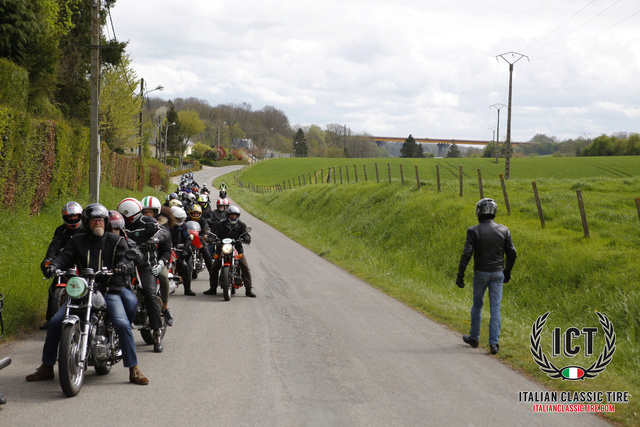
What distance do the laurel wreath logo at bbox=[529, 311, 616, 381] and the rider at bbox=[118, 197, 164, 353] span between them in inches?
190

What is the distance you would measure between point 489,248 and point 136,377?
4.88 m

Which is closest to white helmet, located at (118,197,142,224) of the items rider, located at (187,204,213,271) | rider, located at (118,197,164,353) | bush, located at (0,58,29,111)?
rider, located at (118,197,164,353)

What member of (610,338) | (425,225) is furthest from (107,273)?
(425,225)

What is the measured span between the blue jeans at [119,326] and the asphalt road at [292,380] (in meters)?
0.29

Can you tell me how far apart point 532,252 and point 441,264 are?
3.13m

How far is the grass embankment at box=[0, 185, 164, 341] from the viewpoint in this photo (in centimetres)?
887

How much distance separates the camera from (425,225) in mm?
20812

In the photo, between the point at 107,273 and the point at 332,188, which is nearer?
the point at 107,273

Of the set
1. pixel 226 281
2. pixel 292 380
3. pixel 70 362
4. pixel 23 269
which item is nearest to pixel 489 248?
pixel 292 380

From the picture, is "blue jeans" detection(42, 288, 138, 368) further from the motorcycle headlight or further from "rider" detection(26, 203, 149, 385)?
the motorcycle headlight

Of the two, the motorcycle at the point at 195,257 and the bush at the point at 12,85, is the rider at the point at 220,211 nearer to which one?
the motorcycle at the point at 195,257

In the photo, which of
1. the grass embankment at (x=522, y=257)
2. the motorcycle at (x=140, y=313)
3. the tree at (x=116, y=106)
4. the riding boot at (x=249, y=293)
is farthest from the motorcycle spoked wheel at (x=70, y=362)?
the tree at (x=116, y=106)

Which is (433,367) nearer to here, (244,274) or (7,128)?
(244,274)

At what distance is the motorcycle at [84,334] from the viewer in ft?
18.8
